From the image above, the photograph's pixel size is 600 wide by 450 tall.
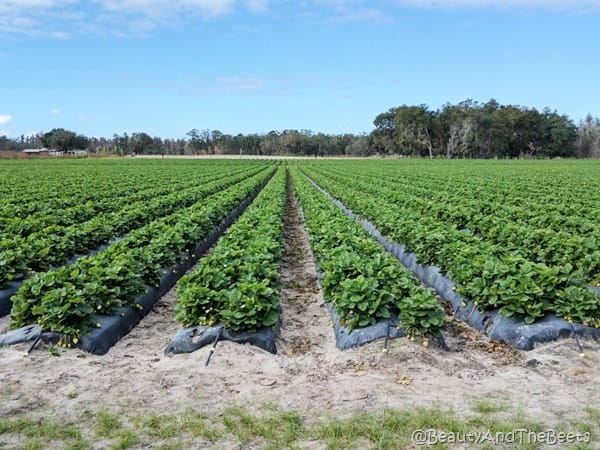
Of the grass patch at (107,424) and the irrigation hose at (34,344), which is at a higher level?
the irrigation hose at (34,344)

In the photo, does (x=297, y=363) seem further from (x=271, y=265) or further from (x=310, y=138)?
(x=310, y=138)

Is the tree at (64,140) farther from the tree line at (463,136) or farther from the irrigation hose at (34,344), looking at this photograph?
the irrigation hose at (34,344)

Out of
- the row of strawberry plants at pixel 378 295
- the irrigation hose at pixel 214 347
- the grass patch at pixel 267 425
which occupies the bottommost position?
the grass patch at pixel 267 425

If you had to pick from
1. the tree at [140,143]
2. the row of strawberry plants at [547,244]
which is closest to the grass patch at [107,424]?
the row of strawberry plants at [547,244]

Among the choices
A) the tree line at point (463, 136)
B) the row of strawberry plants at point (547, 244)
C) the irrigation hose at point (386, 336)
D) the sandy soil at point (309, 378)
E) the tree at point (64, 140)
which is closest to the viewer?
the sandy soil at point (309, 378)

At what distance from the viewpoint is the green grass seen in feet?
13.0

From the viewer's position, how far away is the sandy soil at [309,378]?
15.1ft

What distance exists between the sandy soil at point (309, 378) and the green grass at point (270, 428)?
5.6 inches

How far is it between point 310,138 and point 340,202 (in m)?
128

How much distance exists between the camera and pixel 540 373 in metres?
5.25

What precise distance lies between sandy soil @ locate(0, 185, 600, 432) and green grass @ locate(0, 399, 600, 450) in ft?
0.46

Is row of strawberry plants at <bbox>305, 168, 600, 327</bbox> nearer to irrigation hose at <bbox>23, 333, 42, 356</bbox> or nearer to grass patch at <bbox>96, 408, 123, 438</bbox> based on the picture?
grass patch at <bbox>96, 408, 123, 438</bbox>

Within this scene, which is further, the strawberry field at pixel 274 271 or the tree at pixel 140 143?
the tree at pixel 140 143

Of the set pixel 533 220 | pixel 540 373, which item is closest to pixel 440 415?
pixel 540 373
